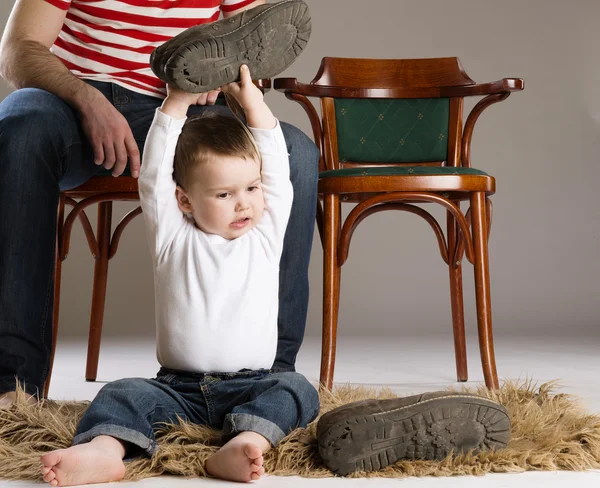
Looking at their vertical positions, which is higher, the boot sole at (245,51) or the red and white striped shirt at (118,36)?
the red and white striped shirt at (118,36)

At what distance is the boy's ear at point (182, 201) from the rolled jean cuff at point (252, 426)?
402 mm

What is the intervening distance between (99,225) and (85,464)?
1377mm

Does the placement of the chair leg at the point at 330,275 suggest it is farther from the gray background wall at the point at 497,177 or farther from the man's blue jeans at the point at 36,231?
the gray background wall at the point at 497,177

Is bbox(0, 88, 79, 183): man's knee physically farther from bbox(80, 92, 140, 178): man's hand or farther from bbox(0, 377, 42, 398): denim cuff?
bbox(0, 377, 42, 398): denim cuff

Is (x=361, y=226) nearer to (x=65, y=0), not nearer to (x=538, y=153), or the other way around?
(x=538, y=153)

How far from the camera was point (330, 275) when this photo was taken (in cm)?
222

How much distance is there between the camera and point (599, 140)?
421 cm

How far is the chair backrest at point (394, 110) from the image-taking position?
259 cm

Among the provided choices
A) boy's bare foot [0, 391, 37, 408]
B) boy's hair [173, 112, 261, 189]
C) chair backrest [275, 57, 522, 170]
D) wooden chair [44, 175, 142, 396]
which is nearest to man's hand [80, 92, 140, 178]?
wooden chair [44, 175, 142, 396]

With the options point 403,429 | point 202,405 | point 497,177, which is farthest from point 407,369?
point 497,177

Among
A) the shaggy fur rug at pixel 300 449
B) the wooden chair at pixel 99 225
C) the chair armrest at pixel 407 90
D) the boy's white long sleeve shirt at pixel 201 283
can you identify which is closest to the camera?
the shaggy fur rug at pixel 300 449

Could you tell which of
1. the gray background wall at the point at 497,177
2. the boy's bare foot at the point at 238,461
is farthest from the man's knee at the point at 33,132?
the gray background wall at the point at 497,177

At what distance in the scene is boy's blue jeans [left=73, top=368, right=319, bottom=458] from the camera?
1.37 metres

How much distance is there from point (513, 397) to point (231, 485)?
758 mm
